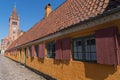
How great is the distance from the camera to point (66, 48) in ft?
24.7

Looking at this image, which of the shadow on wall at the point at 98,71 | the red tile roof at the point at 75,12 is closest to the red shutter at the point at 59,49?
the red tile roof at the point at 75,12

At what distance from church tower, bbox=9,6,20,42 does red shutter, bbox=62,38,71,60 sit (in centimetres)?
8423

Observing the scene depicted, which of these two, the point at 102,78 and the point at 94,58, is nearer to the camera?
the point at 102,78

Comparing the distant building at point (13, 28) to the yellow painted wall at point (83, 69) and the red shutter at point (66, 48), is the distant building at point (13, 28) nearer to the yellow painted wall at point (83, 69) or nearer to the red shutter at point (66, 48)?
the yellow painted wall at point (83, 69)

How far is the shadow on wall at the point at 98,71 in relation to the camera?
4880 mm

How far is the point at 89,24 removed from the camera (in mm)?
5723

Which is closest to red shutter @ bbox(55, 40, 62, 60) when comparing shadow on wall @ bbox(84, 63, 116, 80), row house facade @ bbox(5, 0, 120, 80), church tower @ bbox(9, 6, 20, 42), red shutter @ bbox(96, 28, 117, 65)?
row house facade @ bbox(5, 0, 120, 80)

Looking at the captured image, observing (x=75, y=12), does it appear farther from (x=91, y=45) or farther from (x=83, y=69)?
(x=83, y=69)

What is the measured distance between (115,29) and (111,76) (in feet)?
4.69

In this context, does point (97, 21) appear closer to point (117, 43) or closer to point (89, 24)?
point (89, 24)

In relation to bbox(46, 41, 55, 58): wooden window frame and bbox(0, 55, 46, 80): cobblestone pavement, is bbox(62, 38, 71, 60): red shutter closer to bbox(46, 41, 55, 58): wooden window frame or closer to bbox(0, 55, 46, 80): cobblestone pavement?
bbox(46, 41, 55, 58): wooden window frame

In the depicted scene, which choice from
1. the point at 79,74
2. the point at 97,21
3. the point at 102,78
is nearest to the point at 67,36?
the point at 79,74

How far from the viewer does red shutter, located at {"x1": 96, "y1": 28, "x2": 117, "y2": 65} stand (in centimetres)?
461

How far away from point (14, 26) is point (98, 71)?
94065 millimetres
